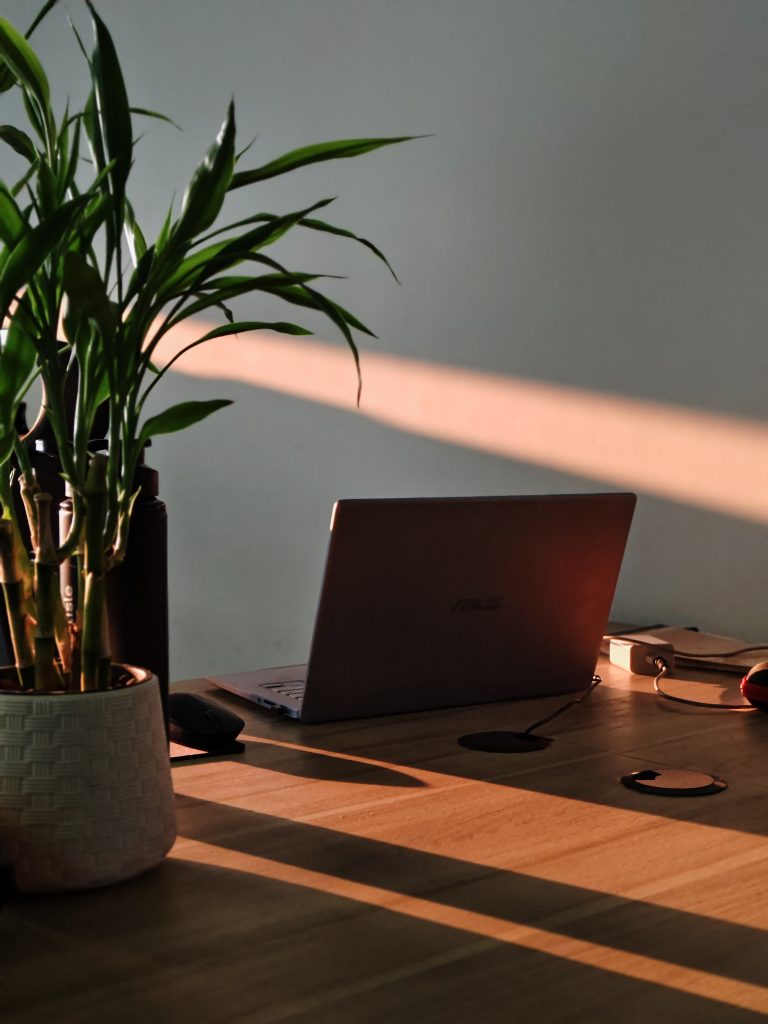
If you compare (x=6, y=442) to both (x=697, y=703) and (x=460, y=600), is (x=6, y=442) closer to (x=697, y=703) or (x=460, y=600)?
(x=460, y=600)

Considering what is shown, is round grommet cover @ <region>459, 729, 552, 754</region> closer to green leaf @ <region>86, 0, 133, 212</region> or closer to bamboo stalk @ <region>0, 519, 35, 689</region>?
bamboo stalk @ <region>0, 519, 35, 689</region>

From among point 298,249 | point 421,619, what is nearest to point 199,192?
point 421,619

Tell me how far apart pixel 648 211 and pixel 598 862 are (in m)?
1.54

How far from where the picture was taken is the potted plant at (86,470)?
0.87 m

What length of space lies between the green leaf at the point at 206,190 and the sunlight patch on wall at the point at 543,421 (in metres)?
1.47

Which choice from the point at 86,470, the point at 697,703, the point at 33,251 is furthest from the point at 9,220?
the point at 697,703

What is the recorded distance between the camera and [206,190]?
86cm

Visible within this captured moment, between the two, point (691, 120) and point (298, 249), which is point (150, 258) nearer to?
point (691, 120)

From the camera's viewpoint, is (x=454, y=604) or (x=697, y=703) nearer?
(x=454, y=604)

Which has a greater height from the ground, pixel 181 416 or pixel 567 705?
pixel 181 416

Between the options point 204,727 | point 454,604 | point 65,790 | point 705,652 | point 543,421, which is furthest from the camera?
point 543,421

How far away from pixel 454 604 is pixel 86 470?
0.59 m

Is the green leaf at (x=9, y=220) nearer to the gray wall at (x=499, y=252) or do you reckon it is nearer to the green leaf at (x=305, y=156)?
the green leaf at (x=305, y=156)

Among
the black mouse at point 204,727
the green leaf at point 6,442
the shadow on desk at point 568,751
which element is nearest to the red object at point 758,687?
the shadow on desk at point 568,751
